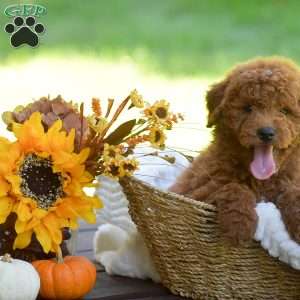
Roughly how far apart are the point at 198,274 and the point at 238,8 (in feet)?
12.3

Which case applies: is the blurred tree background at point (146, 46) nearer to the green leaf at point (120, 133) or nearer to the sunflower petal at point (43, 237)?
the green leaf at point (120, 133)

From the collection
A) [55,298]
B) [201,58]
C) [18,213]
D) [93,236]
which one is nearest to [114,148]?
[18,213]

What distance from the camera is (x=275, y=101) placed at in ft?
5.65

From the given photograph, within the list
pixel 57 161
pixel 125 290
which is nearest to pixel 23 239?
pixel 57 161

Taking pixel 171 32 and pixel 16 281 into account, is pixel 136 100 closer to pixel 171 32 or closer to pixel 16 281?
pixel 16 281

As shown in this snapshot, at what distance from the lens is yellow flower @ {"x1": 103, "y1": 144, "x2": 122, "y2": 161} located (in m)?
1.69

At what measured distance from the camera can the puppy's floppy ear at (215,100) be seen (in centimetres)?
179

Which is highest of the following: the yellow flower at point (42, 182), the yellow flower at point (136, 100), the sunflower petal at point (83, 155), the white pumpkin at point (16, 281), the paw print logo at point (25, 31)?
the paw print logo at point (25, 31)

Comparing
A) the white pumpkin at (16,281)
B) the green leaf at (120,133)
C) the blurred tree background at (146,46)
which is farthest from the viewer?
the blurred tree background at (146,46)

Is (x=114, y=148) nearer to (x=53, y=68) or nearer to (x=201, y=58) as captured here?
(x=53, y=68)

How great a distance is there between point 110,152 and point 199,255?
28 cm

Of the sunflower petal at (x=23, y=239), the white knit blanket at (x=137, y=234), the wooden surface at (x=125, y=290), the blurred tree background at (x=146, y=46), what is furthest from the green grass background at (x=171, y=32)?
the sunflower petal at (x=23, y=239)

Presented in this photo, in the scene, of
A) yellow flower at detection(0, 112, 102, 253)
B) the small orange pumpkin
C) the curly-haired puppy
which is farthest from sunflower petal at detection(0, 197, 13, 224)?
the curly-haired puppy

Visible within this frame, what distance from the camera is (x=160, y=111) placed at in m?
1.74
